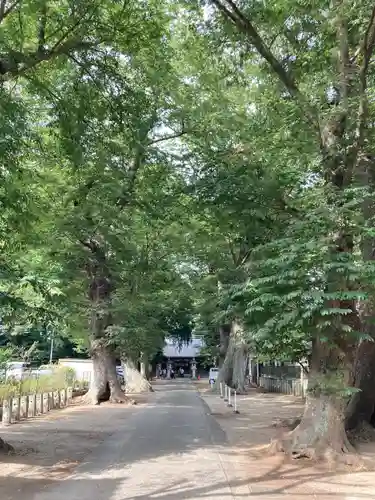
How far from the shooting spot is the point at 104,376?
2833 cm

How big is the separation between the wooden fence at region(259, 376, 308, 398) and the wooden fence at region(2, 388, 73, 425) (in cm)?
1198

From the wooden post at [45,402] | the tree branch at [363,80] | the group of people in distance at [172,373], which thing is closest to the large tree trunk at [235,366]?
the wooden post at [45,402]

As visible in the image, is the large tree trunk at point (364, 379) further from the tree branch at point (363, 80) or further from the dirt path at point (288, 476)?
the tree branch at point (363, 80)

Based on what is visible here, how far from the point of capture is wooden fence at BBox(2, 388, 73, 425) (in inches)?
697

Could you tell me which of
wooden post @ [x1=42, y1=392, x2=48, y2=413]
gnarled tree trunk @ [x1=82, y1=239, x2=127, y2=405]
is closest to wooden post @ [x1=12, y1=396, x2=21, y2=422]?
wooden post @ [x1=42, y1=392, x2=48, y2=413]

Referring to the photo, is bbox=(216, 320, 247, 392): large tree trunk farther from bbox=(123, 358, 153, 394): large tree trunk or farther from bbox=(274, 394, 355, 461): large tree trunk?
bbox=(274, 394, 355, 461): large tree trunk

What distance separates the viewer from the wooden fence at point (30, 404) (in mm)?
17703

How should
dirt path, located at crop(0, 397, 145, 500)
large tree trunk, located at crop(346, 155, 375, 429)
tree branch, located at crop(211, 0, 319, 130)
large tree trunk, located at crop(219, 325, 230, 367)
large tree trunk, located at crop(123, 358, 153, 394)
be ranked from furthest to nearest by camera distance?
large tree trunk, located at crop(219, 325, 230, 367) < large tree trunk, located at crop(123, 358, 153, 394) < large tree trunk, located at crop(346, 155, 375, 429) < tree branch, located at crop(211, 0, 319, 130) < dirt path, located at crop(0, 397, 145, 500)

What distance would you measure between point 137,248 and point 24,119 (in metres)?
15.6

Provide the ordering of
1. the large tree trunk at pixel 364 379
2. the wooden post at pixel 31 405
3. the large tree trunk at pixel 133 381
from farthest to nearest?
the large tree trunk at pixel 133 381, the wooden post at pixel 31 405, the large tree trunk at pixel 364 379

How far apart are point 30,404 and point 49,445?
305 inches

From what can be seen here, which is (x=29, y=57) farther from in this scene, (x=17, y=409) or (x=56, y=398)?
(x=56, y=398)

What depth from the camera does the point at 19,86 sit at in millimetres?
14055

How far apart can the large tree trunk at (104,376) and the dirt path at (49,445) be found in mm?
4736
